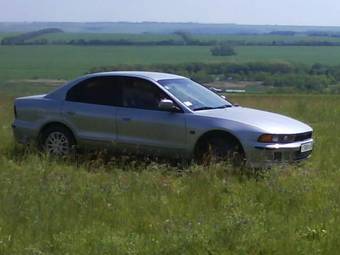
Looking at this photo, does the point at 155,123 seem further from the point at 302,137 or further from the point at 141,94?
the point at 302,137

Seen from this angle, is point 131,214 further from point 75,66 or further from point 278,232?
point 75,66

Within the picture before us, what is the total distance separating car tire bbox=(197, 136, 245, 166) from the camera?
9203 mm

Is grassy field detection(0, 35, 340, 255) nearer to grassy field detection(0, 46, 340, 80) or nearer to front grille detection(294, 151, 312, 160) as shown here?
front grille detection(294, 151, 312, 160)

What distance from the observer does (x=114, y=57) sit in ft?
274

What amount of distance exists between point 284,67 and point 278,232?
2479 inches

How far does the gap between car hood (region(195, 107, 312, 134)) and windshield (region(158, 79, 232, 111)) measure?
230 millimetres

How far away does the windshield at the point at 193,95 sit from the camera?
1011 cm

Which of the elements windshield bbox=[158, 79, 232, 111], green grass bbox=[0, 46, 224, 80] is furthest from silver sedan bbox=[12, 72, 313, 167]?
green grass bbox=[0, 46, 224, 80]

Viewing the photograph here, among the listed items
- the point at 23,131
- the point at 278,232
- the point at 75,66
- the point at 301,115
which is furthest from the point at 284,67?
the point at 278,232

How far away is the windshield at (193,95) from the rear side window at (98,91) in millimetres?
678

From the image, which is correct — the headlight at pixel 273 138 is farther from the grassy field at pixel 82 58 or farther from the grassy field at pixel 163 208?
the grassy field at pixel 82 58

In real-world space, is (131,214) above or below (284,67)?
above

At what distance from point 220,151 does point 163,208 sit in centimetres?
262

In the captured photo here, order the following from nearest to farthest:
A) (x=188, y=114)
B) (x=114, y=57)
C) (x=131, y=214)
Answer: (x=131, y=214) < (x=188, y=114) < (x=114, y=57)
